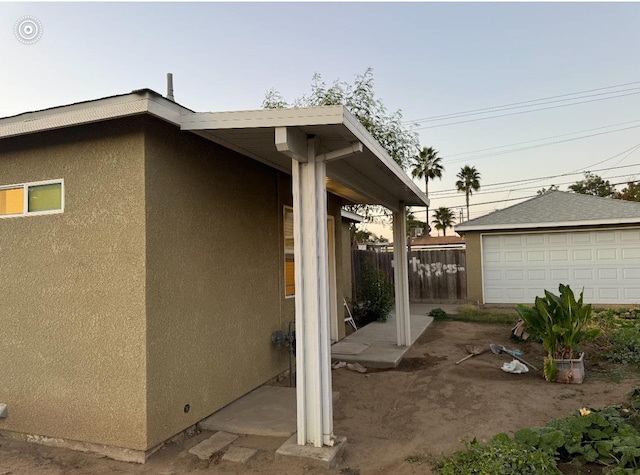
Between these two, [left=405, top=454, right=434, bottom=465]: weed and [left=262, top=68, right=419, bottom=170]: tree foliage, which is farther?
[left=262, top=68, right=419, bottom=170]: tree foliage

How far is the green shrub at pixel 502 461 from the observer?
282 centimetres

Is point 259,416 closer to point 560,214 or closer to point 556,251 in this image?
point 556,251

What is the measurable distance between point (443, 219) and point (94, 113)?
4265cm

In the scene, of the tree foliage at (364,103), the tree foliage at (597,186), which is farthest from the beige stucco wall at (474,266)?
the tree foliage at (597,186)

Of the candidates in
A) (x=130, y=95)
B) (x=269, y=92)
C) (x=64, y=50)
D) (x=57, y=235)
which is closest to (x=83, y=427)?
(x=57, y=235)

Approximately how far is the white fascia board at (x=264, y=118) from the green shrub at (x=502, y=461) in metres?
2.64

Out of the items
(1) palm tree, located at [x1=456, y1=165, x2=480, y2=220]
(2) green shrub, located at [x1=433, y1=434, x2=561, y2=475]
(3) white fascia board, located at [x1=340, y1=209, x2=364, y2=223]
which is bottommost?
(2) green shrub, located at [x1=433, y1=434, x2=561, y2=475]

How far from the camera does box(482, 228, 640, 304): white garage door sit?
→ 1248cm

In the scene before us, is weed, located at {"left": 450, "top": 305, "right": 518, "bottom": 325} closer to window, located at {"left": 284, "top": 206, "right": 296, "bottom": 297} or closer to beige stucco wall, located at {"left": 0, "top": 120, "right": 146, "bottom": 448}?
window, located at {"left": 284, "top": 206, "right": 296, "bottom": 297}

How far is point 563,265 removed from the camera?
13031 mm

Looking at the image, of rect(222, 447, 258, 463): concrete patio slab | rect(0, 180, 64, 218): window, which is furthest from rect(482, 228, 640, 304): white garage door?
rect(0, 180, 64, 218): window

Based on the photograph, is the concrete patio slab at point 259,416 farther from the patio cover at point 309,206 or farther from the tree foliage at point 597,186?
the tree foliage at point 597,186

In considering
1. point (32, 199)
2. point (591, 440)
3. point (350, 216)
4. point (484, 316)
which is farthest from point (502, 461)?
point (484, 316)

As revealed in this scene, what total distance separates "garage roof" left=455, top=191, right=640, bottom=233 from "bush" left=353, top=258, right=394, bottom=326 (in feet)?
14.1
